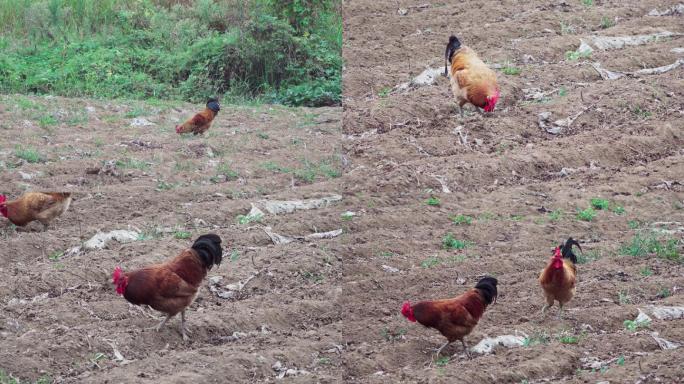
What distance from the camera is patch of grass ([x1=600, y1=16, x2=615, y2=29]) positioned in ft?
34.1

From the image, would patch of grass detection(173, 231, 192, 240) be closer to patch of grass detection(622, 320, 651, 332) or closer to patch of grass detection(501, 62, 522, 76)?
patch of grass detection(622, 320, 651, 332)

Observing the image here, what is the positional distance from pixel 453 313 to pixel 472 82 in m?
3.21

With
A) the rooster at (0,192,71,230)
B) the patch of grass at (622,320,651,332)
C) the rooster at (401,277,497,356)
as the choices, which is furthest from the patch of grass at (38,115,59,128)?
the patch of grass at (622,320,651,332)

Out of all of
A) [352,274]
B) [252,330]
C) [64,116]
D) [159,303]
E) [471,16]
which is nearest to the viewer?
[159,303]

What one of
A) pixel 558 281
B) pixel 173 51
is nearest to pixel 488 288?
pixel 558 281

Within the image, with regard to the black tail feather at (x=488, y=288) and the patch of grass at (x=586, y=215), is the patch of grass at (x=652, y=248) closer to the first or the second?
the patch of grass at (x=586, y=215)

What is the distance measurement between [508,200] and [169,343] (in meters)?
2.91

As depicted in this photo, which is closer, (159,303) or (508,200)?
(159,303)

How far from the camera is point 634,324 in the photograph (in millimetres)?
5227

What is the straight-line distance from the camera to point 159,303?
17.2 feet

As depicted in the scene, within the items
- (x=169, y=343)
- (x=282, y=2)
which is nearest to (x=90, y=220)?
(x=169, y=343)

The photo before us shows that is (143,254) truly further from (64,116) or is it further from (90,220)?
(64,116)

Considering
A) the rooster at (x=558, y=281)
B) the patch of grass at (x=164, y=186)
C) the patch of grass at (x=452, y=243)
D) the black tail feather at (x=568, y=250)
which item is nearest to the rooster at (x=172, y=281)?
the patch of grass at (x=452, y=243)

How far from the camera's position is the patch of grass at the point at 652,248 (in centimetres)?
607
